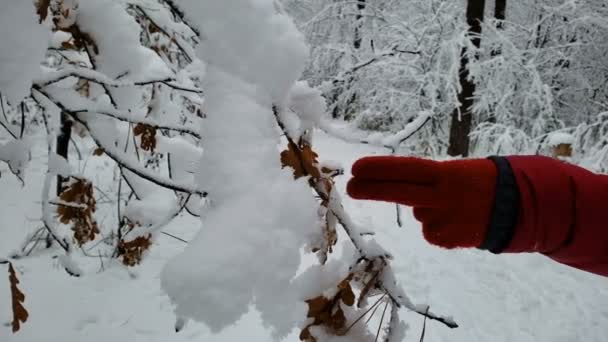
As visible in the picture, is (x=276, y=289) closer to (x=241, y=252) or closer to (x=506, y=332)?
(x=241, y=252)

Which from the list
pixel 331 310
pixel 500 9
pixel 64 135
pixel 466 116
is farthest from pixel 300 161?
pixel 500 9

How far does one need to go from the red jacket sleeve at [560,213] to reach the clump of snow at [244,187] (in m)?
0.67

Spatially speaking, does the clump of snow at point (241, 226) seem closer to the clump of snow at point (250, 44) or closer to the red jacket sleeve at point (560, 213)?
the clump of snow at point (250, 44)

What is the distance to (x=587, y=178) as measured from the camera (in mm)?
1062

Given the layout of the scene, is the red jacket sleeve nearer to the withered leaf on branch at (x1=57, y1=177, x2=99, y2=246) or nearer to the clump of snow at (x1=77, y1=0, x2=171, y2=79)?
the clump of snow at (x1=77, y1=0, x2=171, y2=79)

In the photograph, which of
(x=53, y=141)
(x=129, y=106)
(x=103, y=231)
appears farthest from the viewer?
(x=103, y=231)

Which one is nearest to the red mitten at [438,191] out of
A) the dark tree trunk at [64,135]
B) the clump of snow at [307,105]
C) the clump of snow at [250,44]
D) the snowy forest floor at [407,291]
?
the clump of snow at [307,105]

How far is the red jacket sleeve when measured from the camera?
0.99 m

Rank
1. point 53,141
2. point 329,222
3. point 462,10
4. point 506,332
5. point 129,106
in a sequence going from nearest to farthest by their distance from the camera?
point 329,222
point 129,106
point 53,141
point 506,332
point 462,10

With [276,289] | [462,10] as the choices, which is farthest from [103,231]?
[462,10]

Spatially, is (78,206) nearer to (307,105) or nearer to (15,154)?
(15,154)

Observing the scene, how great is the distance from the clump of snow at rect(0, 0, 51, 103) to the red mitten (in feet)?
2.40

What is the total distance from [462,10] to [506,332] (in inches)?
292

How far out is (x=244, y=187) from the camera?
56 cm
